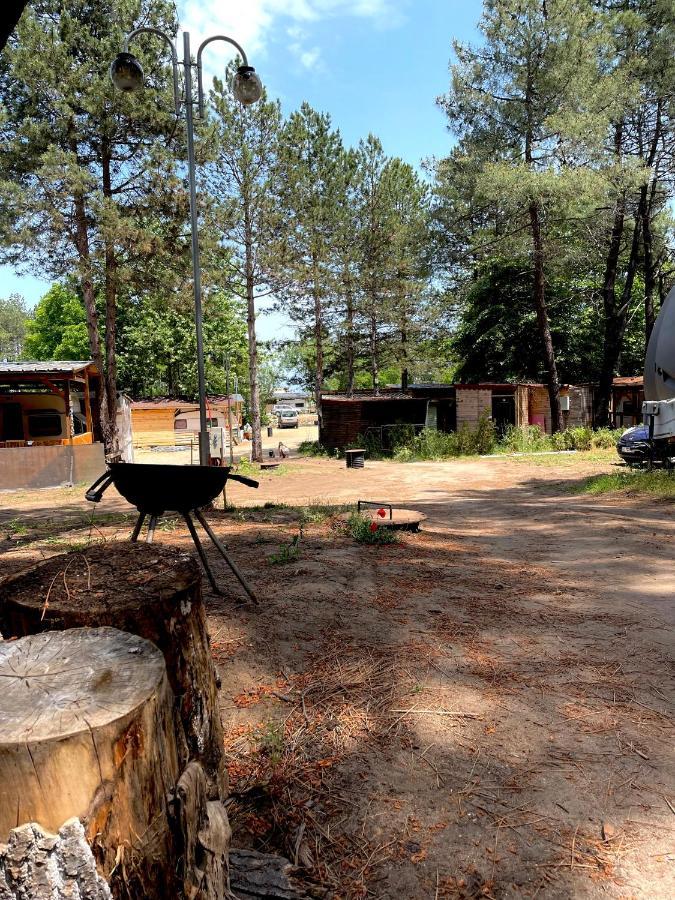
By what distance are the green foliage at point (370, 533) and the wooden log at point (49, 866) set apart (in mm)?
5696

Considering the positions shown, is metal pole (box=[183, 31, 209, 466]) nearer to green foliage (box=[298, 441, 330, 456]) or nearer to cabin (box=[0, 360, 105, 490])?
cabin (box=[0, 360, 105, 490])

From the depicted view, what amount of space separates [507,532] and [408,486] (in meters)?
6.17

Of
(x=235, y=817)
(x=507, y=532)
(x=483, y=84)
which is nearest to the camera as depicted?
(x=235, y=817)

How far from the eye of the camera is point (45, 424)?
24016 millimetres

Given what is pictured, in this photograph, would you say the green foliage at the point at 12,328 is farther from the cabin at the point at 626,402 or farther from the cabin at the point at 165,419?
the cabin at the point at 626,402

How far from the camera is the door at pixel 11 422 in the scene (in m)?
23.1

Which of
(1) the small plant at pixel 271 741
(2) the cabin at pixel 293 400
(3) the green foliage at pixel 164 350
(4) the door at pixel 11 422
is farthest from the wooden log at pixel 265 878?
(2) the cabin at pixel 293 400

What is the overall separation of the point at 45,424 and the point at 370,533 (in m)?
21.8

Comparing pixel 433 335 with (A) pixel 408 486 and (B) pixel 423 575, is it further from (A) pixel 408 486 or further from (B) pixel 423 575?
(B) pixel 423 575

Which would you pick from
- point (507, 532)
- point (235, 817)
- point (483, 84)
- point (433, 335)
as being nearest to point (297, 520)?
point (507, 532)

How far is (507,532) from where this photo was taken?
7.94 m

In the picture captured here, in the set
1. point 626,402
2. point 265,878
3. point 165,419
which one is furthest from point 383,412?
point 265,878

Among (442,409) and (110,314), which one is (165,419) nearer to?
(442,409)

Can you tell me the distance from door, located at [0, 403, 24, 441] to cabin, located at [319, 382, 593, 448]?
536 inches
